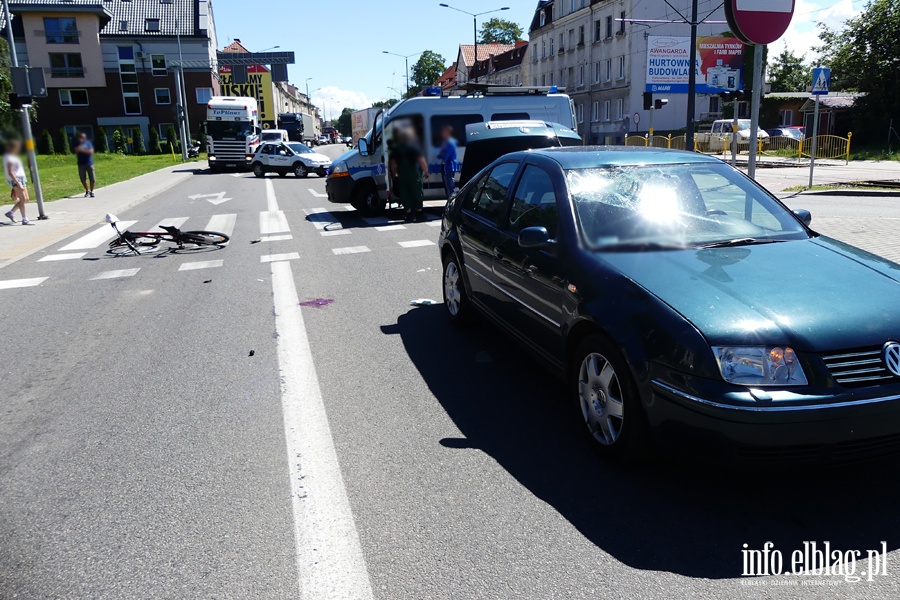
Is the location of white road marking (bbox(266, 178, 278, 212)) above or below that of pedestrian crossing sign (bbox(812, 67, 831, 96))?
below

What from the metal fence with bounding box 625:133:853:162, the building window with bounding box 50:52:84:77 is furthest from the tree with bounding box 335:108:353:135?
the metal fence with bounding box 625:133:853:162

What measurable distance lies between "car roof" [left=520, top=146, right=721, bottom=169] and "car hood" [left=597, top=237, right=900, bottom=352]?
3.36ft

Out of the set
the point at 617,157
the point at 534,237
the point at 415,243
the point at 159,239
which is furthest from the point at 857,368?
the point at 159,239

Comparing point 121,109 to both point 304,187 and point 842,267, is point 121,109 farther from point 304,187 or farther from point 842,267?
point 304,187

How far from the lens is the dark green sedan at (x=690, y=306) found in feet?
10.3

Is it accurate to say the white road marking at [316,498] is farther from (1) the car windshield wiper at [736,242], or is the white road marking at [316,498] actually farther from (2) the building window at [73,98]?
(1) the car windshield wiper at [736,242]

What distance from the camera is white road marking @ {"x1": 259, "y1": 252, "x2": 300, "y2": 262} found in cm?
1071

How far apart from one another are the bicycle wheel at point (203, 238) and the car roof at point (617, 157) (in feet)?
26.1

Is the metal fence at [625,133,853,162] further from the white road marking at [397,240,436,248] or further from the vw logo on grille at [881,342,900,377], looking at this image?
the vw logo on grille at [881,342,900,377]

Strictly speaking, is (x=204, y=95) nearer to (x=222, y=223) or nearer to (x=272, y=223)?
(x=272, y=223)

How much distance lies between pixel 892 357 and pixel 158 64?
12.3 feet

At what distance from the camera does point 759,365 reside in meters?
3.17

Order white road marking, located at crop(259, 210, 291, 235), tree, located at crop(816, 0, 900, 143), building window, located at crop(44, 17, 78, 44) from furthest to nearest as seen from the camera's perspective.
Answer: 1. tree, located at crop(816, 0, 900, 143)
2. white road marking, located at crop(259, 210, 291, 235)
3. building window, located at crop(44, 17, 78, 44)

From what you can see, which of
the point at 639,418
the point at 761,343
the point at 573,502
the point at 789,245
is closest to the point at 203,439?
the point at 573,502
